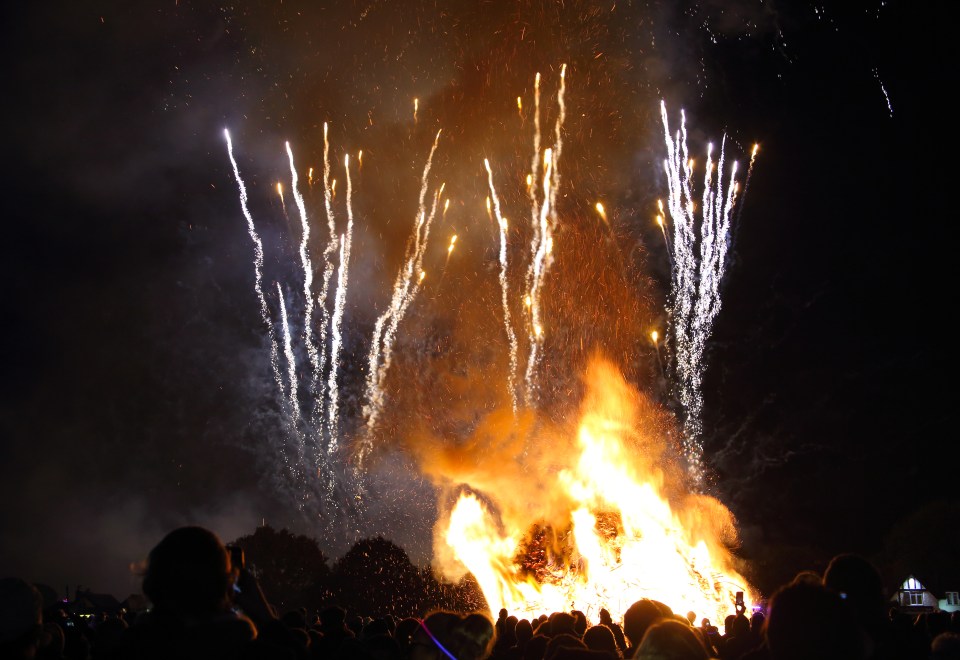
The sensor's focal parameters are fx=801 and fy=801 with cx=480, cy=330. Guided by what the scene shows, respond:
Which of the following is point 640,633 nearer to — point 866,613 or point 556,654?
point 556,654

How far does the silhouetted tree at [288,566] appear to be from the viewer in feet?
185

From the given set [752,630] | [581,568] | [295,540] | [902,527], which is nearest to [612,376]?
[581,568]

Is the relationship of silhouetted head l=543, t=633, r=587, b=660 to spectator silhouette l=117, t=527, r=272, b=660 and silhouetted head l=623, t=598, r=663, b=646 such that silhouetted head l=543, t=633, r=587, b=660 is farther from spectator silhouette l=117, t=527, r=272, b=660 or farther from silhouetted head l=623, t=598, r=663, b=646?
spectator silhouette l=117, t=527, r=272, b=660

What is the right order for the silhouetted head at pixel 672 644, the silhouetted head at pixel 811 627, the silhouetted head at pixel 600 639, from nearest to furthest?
the silhouetted head at pixel 811 627
the silhouetted head at pixel 672 644
the silhouetted head at pixel 600 639

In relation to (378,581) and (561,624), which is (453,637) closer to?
(561,624)

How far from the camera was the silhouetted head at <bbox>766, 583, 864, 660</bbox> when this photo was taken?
2738mm

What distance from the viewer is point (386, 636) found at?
17.2ft

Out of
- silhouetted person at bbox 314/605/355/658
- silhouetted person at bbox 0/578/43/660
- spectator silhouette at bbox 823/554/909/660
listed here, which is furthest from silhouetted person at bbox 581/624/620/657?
silhouetted person at bbox 0/578/43/660

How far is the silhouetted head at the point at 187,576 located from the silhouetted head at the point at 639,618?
8.56 feet

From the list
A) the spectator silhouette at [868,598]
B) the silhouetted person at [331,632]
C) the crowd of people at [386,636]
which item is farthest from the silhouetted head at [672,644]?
the silhouetted person at [331,632]

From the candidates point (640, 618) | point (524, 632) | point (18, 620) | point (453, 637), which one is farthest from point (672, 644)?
point (524, 632)

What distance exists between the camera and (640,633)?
4527 mm

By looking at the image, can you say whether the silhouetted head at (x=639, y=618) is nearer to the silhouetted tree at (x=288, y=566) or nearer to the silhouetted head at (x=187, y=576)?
the silhouetted head at (x=187, y=576)

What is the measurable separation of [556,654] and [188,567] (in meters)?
2.32
